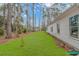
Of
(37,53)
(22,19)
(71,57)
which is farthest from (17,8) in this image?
(71,57)

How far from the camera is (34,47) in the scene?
197 inches

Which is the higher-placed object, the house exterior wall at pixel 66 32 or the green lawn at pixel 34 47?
the house exterior wall at pixel 66 32

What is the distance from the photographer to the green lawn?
495cm

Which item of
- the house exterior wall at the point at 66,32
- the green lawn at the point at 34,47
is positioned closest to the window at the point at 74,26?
the house exterior wall at the point at 66,32

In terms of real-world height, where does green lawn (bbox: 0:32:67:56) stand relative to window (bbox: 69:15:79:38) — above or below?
below

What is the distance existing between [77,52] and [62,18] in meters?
0.69

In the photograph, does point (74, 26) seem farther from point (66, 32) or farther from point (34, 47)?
point (34, 47)

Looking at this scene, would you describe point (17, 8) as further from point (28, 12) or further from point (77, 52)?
point (77, 52)

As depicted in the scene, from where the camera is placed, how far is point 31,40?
5.07 metres

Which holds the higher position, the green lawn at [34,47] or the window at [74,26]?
the window at [74,26]

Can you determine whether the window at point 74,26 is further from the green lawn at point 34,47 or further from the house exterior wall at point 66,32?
the green lawn at point 34,47

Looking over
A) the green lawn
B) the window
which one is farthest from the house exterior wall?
the green lawn

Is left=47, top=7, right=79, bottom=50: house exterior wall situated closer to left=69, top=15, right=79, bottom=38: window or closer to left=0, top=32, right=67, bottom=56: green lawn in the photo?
left=69, top=15, right=79, bottom=38: window

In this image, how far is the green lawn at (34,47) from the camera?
4.95 meters
